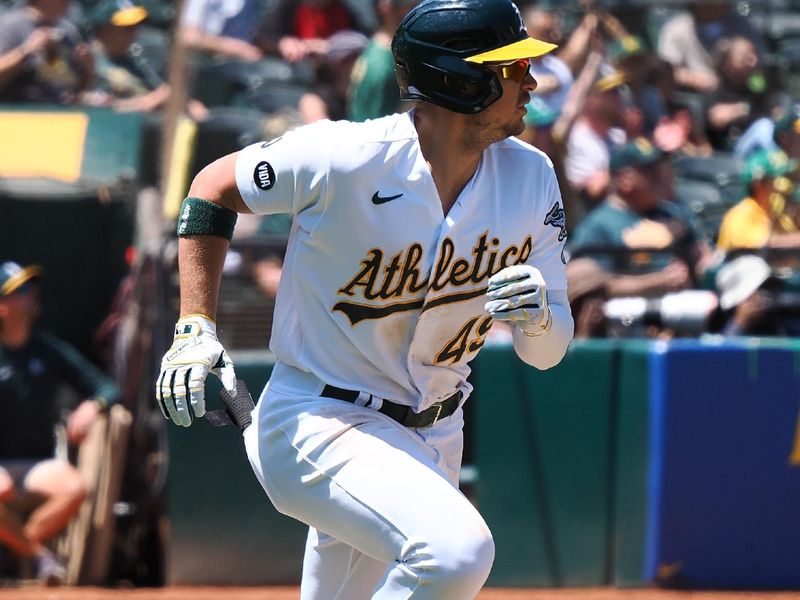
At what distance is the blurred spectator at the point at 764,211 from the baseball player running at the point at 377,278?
382 centimetres

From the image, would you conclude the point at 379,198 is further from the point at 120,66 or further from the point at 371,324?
the point at 120,66

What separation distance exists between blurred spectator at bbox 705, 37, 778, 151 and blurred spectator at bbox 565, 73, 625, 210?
44.8 inches

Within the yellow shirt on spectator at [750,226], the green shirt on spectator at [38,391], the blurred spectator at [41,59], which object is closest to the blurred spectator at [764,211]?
the yellow shirt on spectator at [750,226]

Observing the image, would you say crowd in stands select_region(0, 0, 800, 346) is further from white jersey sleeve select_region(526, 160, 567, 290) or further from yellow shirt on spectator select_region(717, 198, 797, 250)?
white jersey sleeve select_region(526, 160, 567, 290)

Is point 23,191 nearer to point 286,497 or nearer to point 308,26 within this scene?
point 308,26

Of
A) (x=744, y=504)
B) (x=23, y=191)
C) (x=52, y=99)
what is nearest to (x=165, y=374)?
(x=744, y=504)

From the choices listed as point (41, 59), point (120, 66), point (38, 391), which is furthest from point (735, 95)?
point (38, 391)

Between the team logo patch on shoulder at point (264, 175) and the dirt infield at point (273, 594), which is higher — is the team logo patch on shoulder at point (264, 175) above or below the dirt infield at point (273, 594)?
above

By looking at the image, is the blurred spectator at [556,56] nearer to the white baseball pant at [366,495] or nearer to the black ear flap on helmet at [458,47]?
the black ear flap on helmet at [458,47]

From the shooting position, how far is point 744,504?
20.7ft

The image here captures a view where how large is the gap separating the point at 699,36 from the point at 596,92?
5.89ft

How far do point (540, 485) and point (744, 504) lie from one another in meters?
0.96

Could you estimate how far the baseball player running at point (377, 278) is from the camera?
311 centimetres

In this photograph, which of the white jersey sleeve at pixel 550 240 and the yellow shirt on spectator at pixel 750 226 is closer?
the white jersey sleeve at pixel 550 240
